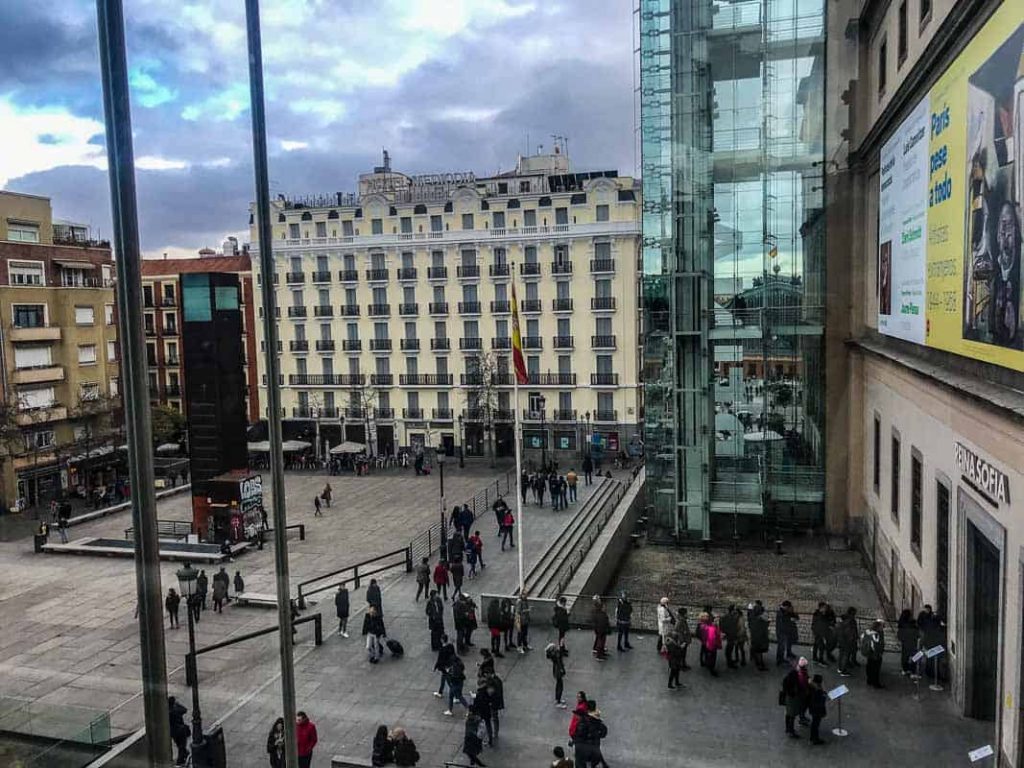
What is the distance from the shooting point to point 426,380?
4519cm

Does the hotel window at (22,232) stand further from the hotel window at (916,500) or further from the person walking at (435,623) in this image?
the hotel window at (916,500)

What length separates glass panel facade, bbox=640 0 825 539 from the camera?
24344 mm

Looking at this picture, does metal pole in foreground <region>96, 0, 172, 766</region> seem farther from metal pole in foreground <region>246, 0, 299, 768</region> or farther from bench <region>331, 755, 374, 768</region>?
bench <region>331, 755, 374, 768</region>

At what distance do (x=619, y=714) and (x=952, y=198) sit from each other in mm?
8883

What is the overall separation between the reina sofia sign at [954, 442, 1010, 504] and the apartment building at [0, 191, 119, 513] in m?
9.88

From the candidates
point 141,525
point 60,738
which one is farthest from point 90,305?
point 60,738

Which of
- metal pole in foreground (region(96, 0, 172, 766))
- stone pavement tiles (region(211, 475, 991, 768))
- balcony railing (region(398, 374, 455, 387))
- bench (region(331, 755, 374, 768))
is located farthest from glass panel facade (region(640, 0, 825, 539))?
balcony railing (region(398, 374, 455, 387))

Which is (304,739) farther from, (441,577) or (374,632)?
(441,577)

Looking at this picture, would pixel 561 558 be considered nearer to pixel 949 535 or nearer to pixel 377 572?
pixel 377 572

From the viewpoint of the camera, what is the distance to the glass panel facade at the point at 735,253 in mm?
24344

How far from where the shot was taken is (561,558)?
21250mm

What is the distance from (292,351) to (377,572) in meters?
27.0

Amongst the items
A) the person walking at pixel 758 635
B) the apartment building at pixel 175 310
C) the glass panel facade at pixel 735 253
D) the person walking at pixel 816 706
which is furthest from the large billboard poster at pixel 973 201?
the apartment building at pixel 175 310

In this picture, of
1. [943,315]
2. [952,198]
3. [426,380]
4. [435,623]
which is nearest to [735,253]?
[943,315]
